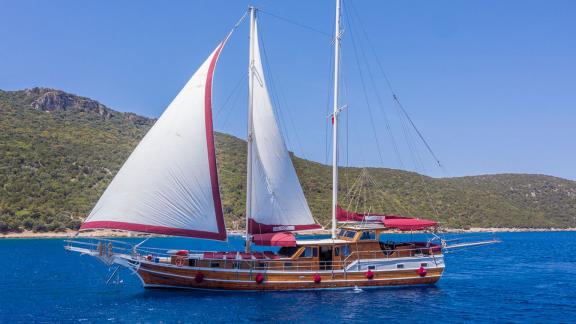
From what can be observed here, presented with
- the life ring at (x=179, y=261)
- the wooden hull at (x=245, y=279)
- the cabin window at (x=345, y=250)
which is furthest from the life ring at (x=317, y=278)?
the life ring at (x=179, y=261)

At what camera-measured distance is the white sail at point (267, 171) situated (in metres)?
27.8

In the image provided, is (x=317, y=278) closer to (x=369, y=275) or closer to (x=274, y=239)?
(x=369, y=275)

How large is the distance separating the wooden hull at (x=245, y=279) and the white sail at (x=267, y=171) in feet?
8.27

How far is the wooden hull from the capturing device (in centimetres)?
2655

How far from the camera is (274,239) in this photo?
27.4 m

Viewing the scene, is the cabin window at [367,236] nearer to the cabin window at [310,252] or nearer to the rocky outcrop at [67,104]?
the cabin window at [310,252]

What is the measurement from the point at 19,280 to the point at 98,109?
356 feet

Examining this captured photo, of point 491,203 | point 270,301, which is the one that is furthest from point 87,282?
point 491,203

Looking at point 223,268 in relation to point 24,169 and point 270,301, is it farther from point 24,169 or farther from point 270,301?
point 24,169

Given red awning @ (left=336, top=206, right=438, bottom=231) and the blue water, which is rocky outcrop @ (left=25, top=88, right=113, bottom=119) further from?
red awning @ (left=336, top=206, right=438, bottom=231)

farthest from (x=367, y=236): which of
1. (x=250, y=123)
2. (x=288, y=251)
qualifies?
(x=250, y=123)

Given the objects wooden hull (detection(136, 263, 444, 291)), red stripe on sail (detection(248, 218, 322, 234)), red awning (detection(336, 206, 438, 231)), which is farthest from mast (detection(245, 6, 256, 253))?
red awning (detection(336, 206, 438, 231))

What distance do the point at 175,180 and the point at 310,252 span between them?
8.46 m

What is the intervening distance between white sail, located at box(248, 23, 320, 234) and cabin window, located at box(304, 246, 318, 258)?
1.48 meters
